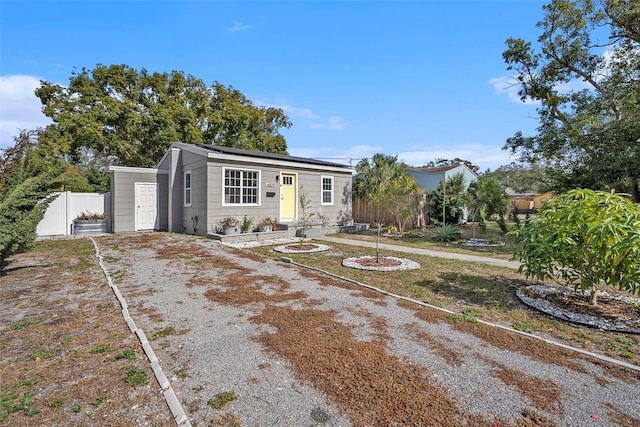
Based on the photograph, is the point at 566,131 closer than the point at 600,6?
No

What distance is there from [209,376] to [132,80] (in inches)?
1020

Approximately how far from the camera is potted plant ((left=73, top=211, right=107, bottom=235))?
40.5ft

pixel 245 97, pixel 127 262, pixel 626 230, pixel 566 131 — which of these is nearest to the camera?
pixel 626 230

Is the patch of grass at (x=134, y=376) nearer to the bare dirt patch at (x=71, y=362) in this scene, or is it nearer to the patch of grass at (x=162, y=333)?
the bare dirt patch at (x=71, y=362)

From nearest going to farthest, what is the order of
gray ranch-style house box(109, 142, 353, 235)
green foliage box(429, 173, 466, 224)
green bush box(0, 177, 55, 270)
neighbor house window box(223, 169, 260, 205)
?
1. green bush box(0, 177, 55, 270)
2. gray ranch-style house box(109, 142, 353, 235)
3. neighbor house window box(223, 169, 260, 205)
4. green foliage box(429, 173, 466, 224)

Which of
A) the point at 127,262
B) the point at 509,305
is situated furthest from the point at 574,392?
the point at 127,262

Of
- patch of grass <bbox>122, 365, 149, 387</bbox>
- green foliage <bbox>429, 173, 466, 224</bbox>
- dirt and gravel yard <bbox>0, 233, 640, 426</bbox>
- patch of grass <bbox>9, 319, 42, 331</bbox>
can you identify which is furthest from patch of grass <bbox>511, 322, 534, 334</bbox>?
green foliage <bbox>429, 173, 466, 224</bbox>

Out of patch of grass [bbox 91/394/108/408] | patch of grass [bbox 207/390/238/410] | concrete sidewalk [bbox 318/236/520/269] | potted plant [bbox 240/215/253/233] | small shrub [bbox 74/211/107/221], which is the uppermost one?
small shrub [bbox 74/211/107/221]

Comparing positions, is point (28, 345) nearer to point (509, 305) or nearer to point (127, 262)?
point (127, 262)

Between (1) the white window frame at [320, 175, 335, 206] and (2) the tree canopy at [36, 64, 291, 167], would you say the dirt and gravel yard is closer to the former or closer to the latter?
(1) the white window frame at [320, 175, 335, 206]

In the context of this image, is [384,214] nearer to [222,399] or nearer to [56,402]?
[222,399]

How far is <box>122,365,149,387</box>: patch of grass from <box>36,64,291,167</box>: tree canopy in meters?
21.1

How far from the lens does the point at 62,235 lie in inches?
478

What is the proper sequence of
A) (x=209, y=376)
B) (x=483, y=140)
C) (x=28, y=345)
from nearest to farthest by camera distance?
(x=209, y=376) → (x=28, y=345) → (x=483, y=140)
